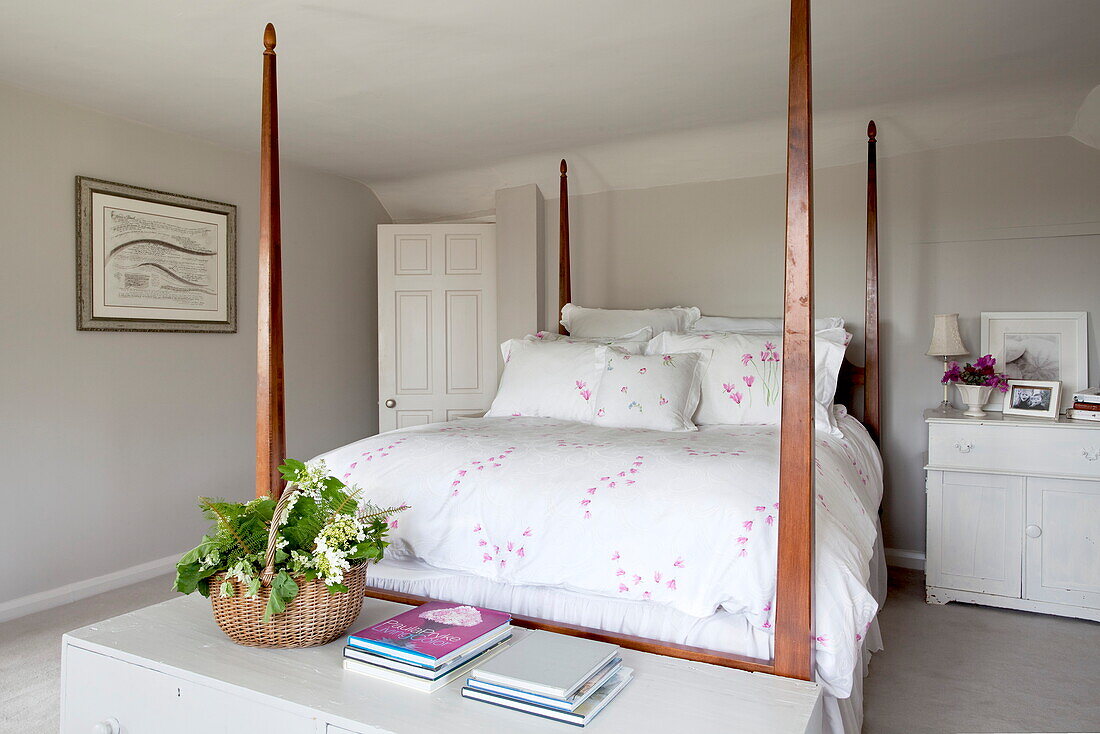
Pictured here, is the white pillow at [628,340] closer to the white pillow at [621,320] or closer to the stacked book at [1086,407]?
the white pillow at [621,320]

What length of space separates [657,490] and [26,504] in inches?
113

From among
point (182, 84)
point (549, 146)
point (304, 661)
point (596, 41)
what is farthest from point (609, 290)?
point (304, 661)

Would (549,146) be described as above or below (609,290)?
above

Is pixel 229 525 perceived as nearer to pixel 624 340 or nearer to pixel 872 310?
pixel 624 340

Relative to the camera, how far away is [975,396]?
3.20 metres

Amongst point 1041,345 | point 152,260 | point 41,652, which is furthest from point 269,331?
point 1041,345

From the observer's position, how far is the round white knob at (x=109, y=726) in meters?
1.68

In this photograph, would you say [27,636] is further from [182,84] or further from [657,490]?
[657,490]

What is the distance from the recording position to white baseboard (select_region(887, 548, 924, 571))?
11.9 feet

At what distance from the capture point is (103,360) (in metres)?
3.44

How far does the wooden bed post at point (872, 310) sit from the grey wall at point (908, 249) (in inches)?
6.2

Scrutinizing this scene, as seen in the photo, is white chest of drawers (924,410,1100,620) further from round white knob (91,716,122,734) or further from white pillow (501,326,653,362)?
round white knob (91,716,122,734)

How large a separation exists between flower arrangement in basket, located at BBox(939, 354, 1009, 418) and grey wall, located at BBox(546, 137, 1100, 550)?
30cm

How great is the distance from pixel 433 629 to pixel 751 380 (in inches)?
66.2
